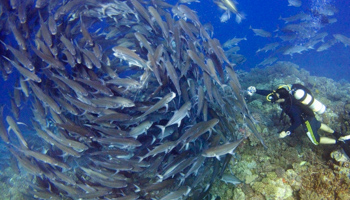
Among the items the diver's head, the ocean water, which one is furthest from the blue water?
the diver's head

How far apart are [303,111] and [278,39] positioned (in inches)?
2325

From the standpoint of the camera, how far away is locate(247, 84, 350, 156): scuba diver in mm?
4465

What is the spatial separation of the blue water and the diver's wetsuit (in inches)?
392

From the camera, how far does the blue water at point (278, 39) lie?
3450cm

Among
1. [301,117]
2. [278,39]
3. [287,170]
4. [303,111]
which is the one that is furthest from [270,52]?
[287,170]

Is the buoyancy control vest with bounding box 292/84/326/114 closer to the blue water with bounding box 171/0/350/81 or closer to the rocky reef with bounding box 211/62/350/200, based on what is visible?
the rocky reef with bounding box 211/62/350/200

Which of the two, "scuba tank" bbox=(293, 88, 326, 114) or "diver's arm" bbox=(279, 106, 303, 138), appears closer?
"diver's arm" bbox=(279, 106, 303, 138)

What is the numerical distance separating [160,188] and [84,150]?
7.21ft

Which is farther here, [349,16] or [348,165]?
[349,16]

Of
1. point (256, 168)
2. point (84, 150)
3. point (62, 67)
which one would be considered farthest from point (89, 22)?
point (256, 168)

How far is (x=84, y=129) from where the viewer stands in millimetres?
4660

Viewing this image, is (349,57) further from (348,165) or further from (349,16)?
(348,165)

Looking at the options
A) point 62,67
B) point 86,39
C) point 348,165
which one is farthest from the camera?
point 86,39

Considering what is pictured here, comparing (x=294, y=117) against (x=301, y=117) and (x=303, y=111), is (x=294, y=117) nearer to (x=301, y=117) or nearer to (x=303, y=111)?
(x=301, y=117)
